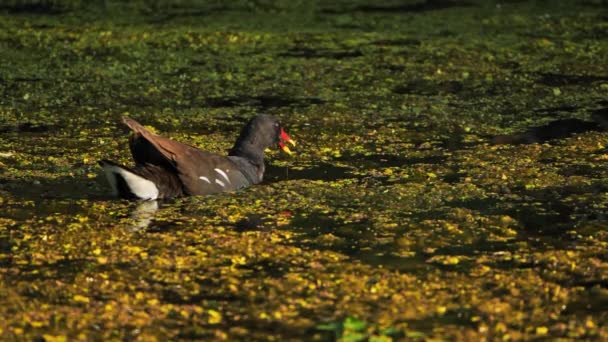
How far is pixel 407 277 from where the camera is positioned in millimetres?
6273

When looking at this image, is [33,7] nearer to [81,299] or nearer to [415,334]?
[81,299]

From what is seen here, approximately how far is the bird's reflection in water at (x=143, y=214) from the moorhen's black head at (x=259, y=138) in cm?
116

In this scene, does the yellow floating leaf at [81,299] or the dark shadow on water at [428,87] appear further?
the dark shadow on water at [428,87]

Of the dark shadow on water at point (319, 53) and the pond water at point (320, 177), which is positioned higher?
the dark shadow on water at point (319, 53)

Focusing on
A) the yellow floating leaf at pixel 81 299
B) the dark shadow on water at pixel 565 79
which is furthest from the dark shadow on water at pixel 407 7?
the yellow floating leaf at pixel 81 299

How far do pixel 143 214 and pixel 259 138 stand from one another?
5.29 feet

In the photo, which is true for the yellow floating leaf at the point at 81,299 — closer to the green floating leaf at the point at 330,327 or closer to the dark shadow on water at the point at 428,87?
the green floating leaf at the point at 330,327

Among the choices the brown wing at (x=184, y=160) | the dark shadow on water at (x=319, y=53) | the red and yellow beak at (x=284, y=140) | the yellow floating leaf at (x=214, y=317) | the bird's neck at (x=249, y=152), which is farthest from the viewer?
the dark shadow on water at (x=319, y=53)

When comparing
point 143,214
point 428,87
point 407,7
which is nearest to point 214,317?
point 143,214

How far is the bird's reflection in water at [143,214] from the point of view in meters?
7.25

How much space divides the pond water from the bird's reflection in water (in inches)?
1.0

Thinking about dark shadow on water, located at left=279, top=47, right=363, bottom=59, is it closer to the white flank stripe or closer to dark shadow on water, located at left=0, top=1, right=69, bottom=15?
dark shadow on water, located at left=0, top=1, right=69, bottom=15

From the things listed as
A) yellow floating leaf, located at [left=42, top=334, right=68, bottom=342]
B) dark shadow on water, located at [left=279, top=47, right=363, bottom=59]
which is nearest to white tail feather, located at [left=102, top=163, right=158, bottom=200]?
yellow floating leaf, located at [left=42, top=334, right=68, bottom=342]

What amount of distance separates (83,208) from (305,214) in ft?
4.45
